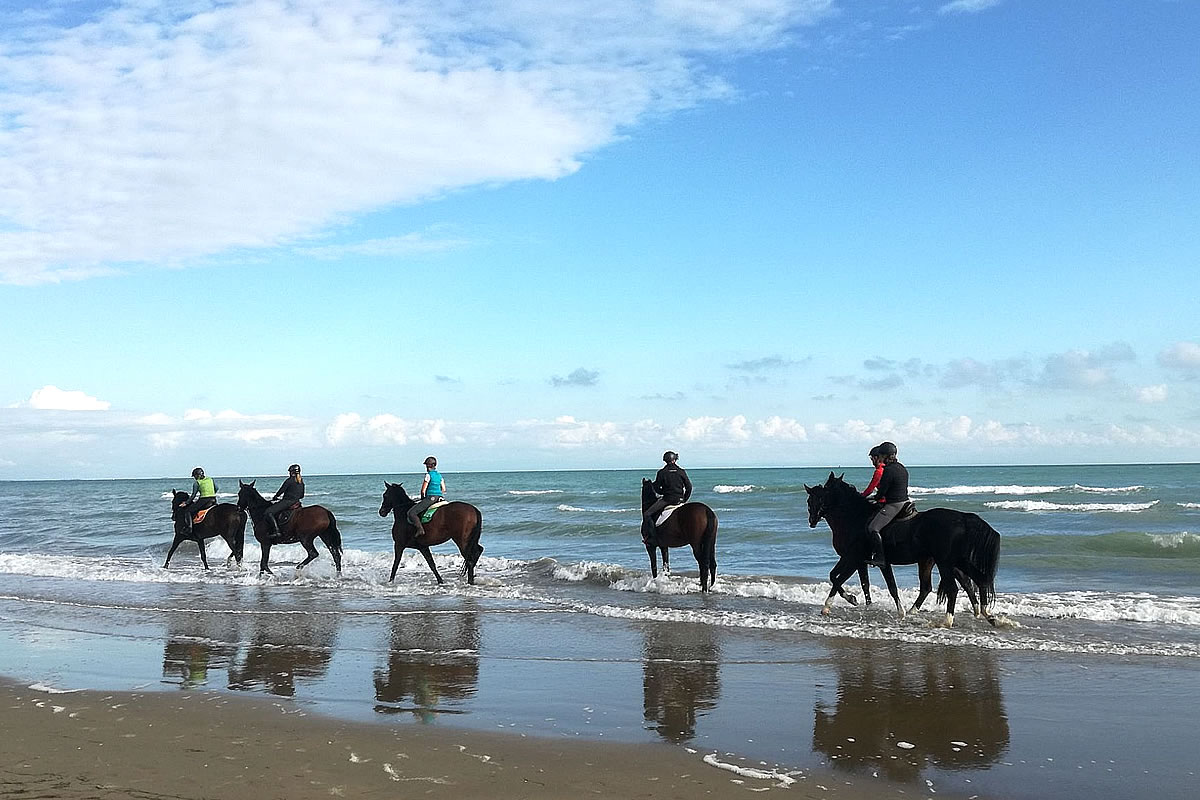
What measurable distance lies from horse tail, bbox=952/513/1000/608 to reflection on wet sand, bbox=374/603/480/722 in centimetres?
584

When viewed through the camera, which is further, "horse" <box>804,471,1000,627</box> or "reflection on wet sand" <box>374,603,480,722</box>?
"horse" <box>804,471,1000,627</box>


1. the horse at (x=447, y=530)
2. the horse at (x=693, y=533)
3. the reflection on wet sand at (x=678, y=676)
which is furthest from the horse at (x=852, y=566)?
the horse at (x=447, y=530)

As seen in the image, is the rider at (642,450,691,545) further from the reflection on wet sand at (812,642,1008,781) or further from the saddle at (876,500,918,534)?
the reflection on wet sand at (812,642,1008,781)

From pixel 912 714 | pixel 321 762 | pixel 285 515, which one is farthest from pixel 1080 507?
pixel 321 762

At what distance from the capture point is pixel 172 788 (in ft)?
17.0

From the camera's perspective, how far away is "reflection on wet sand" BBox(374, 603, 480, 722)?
24.2ft

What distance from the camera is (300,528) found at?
17484 millimetres

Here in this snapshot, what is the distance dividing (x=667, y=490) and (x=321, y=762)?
9.76 meters

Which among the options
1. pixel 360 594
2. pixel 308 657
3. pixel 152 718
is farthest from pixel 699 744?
pixel 360 594

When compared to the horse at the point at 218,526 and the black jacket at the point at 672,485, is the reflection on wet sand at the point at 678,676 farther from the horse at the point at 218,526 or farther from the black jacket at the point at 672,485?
the horse at the point at 218,526

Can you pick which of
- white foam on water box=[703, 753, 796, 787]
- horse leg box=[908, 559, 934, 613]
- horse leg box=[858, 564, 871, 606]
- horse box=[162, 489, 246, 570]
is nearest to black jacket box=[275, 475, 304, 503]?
horse box=[162, 489, 246, 570]

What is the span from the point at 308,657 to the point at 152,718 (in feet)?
8.73

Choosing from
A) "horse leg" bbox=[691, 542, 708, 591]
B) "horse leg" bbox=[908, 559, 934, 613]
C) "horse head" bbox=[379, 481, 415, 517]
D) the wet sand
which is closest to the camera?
the wet sand

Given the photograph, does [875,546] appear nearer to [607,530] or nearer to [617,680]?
[617,680]
